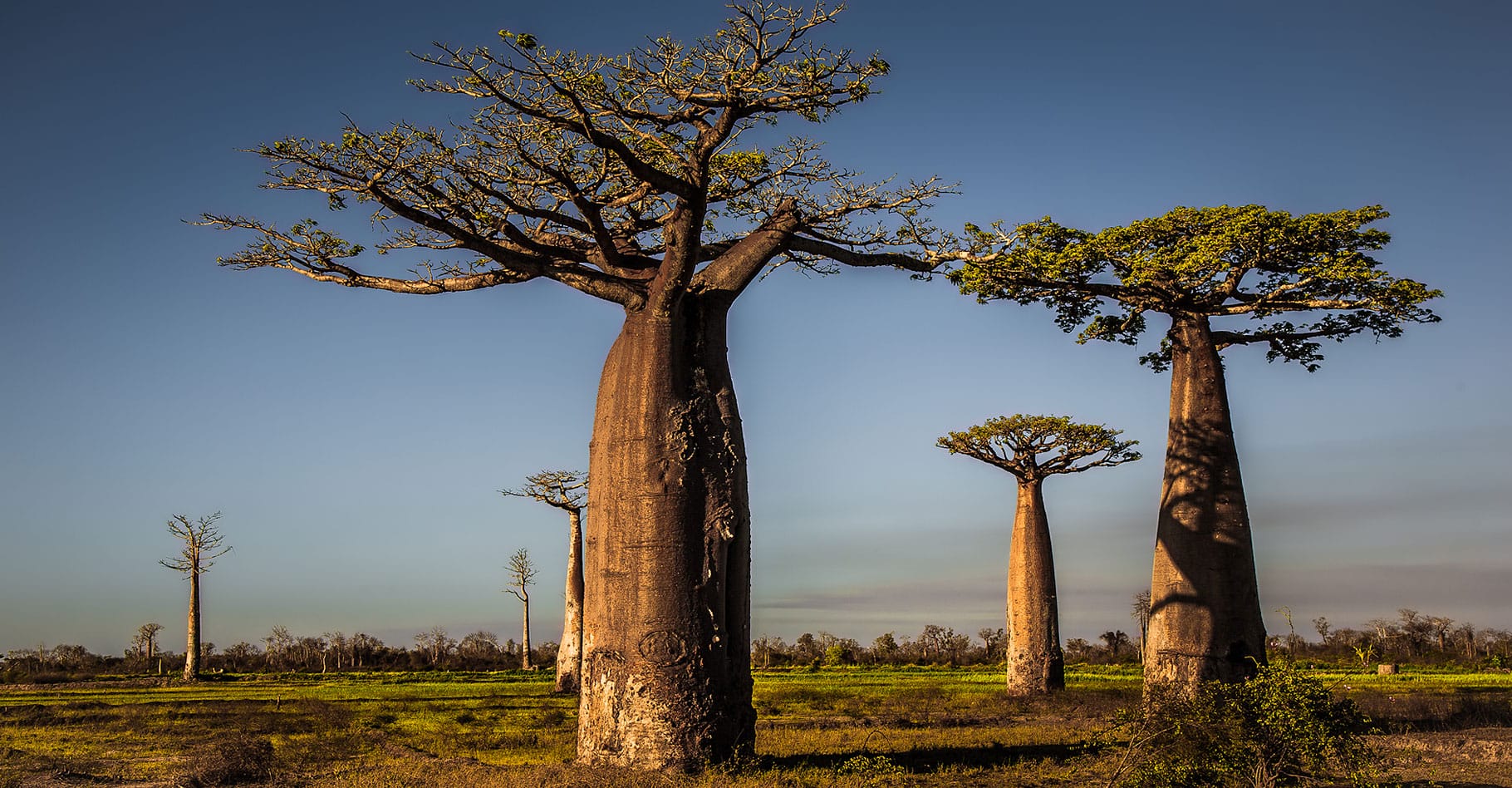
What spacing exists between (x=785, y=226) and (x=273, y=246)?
16.5 feet

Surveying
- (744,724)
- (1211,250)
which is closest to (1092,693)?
(1211,250)

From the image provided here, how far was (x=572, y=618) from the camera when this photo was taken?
22594 millimetres

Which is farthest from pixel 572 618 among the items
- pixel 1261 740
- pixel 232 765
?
pixel 1261 740

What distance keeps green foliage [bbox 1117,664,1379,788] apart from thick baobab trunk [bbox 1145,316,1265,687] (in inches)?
194

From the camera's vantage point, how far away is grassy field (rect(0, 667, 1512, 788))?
9.29 m

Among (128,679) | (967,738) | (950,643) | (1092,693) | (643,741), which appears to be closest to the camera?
(643,741)

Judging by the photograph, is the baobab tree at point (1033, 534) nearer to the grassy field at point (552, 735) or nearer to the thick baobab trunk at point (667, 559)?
the grassy field at point (552, 735)

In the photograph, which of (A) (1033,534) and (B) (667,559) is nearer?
(B) (667,559)

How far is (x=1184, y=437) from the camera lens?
45.7 ft

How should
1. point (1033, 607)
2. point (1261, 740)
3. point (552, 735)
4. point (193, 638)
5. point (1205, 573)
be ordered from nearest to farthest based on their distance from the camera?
point (1261, 740)
point (1205, 573)
point (552, 735)
point (1033, 607)
point (193, 638)

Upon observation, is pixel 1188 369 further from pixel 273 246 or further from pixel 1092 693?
pixel 273 246

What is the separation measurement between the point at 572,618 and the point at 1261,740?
16.7 metres

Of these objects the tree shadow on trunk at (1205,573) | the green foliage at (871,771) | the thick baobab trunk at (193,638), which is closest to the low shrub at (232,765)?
the green foliage at (871,771)

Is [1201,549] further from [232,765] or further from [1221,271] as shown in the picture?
[232,765]
